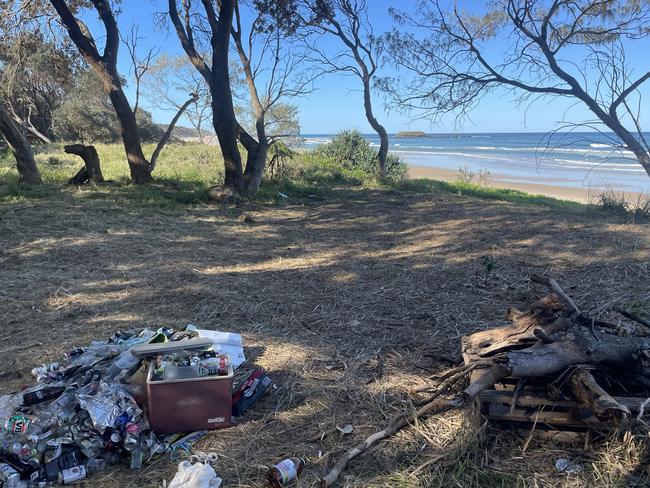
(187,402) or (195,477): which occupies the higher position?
(187,402)

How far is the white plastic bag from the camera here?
1878 millimetres

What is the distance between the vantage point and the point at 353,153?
1670cm

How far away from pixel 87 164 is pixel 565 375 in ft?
29.1

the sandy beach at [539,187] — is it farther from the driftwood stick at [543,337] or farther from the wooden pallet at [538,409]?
the wooden pallet at [538,409]

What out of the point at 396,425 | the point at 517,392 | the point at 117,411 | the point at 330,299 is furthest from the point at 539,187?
the point at 117,411

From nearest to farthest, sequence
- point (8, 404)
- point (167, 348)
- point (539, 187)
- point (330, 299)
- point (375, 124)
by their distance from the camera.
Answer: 1. point (8, 404)
2. point (167, 348)
3. point (330, 299)
4. point (375, 124)
5. point (539, 187)

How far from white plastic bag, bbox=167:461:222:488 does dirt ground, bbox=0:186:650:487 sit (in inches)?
3.8

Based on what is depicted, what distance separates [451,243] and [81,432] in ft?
14.9

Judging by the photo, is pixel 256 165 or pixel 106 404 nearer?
pixel 106 404

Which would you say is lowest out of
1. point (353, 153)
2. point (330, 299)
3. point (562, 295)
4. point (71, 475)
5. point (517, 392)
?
point (71, 475)

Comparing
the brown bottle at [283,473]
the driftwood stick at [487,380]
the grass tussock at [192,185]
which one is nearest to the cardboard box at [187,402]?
the brown bottle at [283,473]

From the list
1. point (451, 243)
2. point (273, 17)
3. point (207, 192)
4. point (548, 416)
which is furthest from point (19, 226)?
point (273, 17)

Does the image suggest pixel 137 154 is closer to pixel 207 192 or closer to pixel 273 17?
pixel 207 192

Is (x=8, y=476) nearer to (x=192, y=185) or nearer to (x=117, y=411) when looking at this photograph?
(x=117, y=411)
